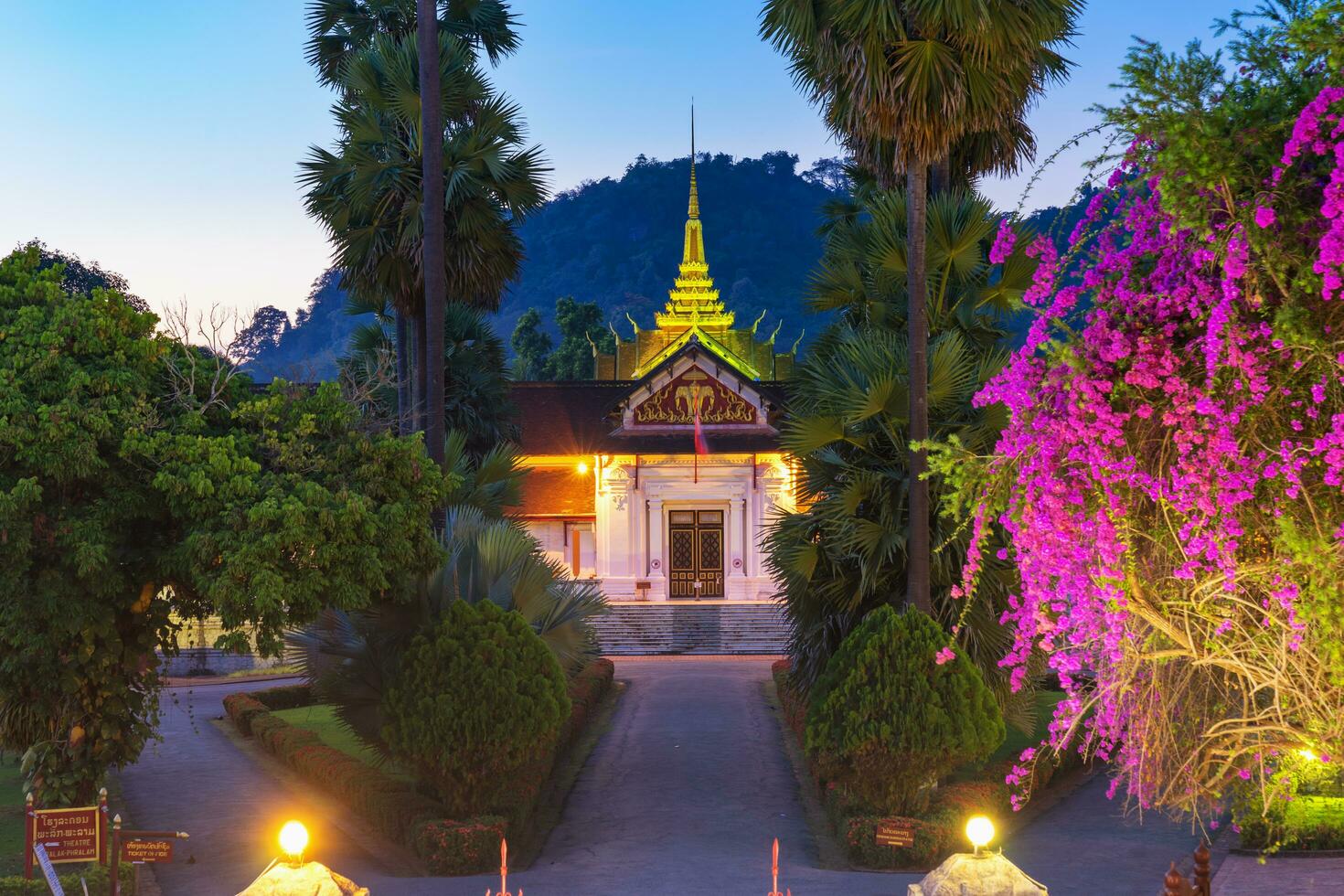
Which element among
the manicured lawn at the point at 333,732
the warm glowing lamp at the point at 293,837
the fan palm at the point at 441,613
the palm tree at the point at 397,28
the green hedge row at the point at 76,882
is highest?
the palm tree at the point at 397,28

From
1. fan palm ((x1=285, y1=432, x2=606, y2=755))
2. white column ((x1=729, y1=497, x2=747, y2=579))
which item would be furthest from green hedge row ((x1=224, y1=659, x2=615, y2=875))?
white column ((x1=729, y1=497, x2=747, y2=579))

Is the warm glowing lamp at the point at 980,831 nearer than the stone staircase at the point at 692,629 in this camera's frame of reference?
Yes

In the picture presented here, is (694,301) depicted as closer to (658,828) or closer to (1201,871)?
(658,828)

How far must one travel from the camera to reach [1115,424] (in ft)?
25.0

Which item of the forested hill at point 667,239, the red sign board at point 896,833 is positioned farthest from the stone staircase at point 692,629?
the forested hill at point 667,239

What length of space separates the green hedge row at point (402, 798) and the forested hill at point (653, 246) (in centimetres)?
10107

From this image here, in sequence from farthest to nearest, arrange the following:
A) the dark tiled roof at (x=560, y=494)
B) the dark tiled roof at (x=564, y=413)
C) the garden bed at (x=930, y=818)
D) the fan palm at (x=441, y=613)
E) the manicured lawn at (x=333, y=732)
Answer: the dark tiled roof at (x=564, y=413), the dark tiled roof at (x=560, y=494), the manicured lawn at (x=333, y=732), the fan palm at (x=441, y=613), the garden bed at (x=930, y=818)

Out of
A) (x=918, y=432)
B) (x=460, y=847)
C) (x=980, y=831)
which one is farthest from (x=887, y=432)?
(x=980, y=831)

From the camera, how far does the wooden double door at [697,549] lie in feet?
147

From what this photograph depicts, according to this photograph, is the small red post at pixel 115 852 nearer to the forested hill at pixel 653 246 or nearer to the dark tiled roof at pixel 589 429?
the dark tiled roof at pixel 589 429

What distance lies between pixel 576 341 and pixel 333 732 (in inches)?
1889

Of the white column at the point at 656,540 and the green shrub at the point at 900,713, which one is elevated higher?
the white column at the point at 656,540

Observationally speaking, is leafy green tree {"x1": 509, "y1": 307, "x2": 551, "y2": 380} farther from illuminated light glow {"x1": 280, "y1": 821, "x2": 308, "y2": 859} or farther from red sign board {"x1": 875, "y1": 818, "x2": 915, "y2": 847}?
illuminated light glow {"x1": 280, "y1": 821, "x2": 308, "y2": 859}

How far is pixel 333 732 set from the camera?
24656mm
